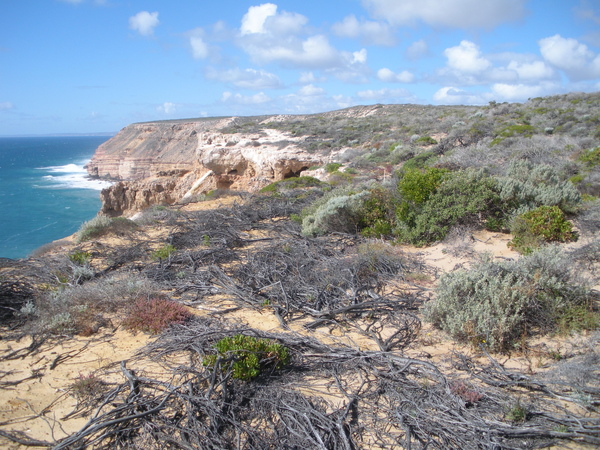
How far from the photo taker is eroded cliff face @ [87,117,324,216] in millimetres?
21031

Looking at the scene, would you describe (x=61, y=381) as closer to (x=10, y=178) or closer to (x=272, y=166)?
(x=272, y=166)

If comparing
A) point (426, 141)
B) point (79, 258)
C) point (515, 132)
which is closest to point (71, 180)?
point (426, 141)

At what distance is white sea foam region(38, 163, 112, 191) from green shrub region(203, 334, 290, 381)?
55336 mm

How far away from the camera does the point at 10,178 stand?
6494 cm

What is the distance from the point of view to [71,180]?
200 feet

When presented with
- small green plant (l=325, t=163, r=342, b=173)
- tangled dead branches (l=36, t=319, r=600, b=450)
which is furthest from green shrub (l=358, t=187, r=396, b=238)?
small green plant (l=325, t=163, r=342, b=173)

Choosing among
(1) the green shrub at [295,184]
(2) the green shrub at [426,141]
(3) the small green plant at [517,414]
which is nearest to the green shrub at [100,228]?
(1) the green shrub at [295,184]

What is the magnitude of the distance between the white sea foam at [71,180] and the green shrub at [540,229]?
55.4m

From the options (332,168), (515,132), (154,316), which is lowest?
(154,316)

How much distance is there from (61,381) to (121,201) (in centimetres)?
2838

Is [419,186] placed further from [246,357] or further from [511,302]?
[246,357]

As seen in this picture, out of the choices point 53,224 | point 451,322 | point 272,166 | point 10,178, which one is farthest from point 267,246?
point 10,178

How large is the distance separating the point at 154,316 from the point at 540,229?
681 centimetres

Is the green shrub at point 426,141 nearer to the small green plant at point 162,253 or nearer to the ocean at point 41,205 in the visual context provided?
the small green plant at point 162,253
